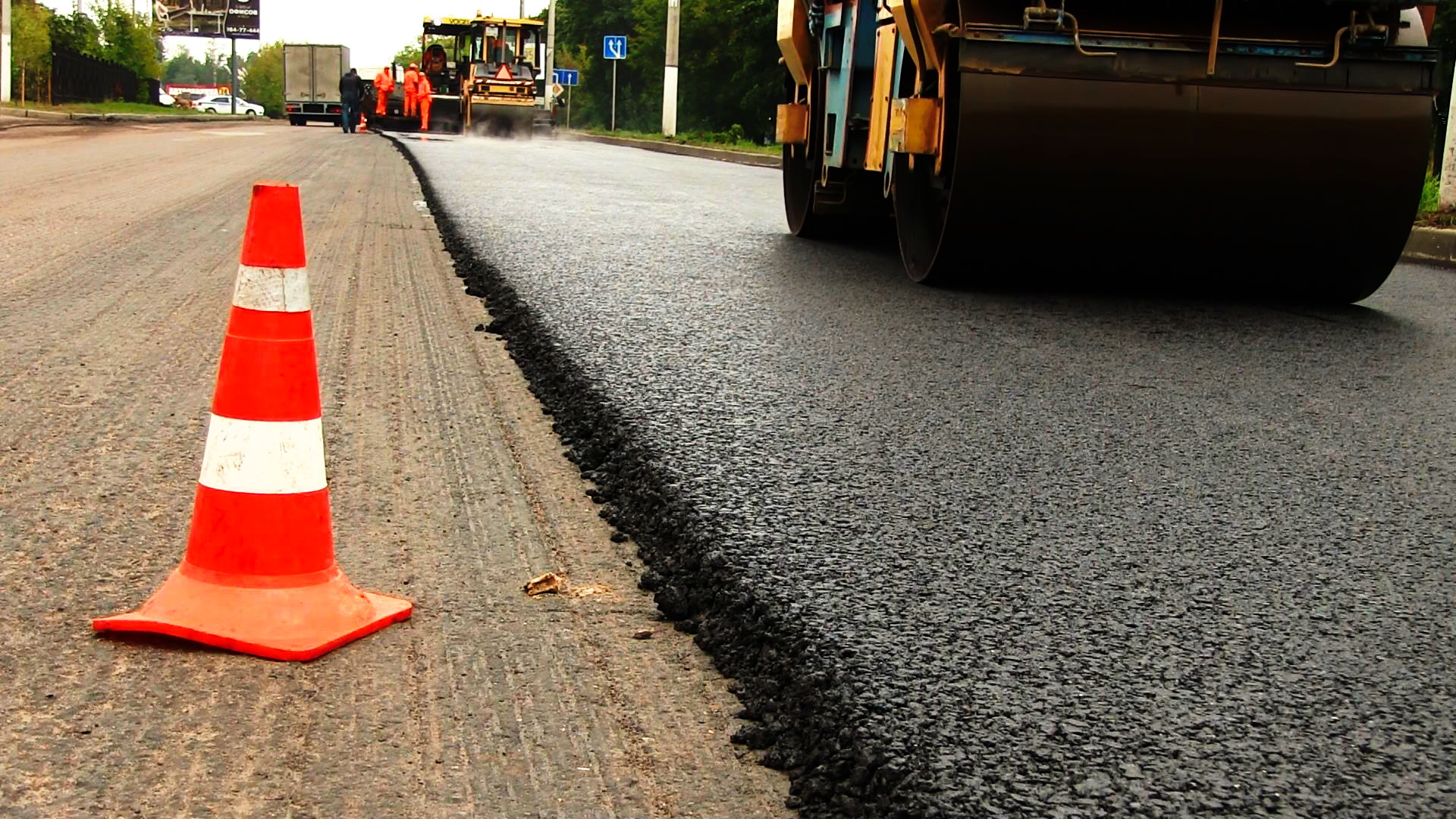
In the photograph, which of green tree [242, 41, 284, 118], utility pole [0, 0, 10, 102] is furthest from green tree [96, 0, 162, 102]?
green tree [242, 41, 284, 118]

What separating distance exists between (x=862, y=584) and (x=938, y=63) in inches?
176

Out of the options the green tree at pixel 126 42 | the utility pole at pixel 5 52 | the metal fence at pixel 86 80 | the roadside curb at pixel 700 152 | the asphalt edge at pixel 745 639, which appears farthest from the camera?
the green tree at pixel 126 42

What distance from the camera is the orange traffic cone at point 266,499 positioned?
8.63ft

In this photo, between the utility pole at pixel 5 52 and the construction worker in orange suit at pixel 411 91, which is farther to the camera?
the construction worker in orange suit at pixel 411 91

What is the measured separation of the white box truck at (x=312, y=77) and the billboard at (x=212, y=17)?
3467cm

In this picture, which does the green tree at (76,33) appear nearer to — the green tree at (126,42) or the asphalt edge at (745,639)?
the green tree at (126,42)

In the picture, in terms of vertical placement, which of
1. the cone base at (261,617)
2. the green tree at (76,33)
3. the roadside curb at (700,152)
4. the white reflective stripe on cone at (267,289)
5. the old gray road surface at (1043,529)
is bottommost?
the roadside curb at (700,152)

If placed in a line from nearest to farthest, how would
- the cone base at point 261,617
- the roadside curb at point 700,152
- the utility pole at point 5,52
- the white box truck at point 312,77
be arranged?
the cone base at point 261,617 → the roadside curb at point 700,152 → the utility pole at point 5,52 → the white box truck at point 312,77

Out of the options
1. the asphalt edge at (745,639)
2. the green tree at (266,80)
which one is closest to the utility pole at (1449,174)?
the asphalt edge at (745,639)

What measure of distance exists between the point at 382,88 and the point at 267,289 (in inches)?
1643

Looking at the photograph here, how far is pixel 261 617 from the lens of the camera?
2.64 metres

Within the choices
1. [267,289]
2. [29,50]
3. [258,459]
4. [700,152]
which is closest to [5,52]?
[29,50]

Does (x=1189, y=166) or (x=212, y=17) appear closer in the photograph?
(x=1189, y=166)

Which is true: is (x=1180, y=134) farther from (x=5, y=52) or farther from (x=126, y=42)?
(x=126, y=42)
